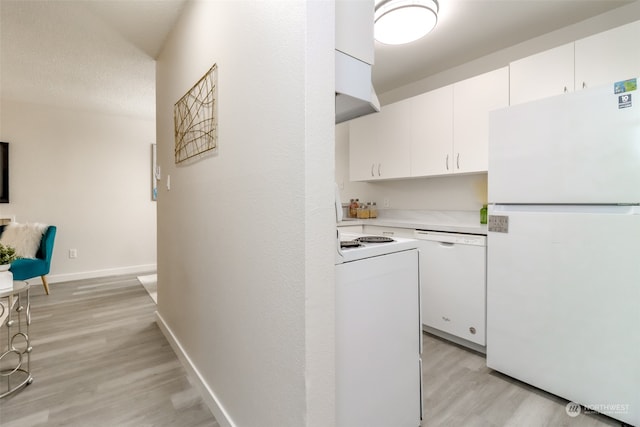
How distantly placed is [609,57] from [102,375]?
11.9ft

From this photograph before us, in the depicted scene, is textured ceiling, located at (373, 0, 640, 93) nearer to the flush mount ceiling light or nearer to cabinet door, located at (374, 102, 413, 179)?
the flush mount ceiling light

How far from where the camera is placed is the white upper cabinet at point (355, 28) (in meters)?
1.05

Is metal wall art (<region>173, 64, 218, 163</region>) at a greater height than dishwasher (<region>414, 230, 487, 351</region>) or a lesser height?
greater

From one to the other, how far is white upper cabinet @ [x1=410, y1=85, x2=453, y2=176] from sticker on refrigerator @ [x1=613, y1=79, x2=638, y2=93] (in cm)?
110

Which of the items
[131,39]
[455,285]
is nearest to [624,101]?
[455,285]

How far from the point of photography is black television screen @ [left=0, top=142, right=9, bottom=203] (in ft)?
11.3

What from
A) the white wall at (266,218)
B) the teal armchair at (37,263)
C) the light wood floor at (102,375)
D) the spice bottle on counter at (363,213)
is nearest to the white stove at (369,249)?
the white wall at (266,218)

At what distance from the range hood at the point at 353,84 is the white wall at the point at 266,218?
0.49 feet

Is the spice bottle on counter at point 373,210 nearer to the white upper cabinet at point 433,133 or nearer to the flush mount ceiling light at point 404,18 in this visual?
the white upper cabinet at point 433,133

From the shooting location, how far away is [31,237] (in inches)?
123

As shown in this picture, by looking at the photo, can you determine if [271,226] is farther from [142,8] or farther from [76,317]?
[76,317]

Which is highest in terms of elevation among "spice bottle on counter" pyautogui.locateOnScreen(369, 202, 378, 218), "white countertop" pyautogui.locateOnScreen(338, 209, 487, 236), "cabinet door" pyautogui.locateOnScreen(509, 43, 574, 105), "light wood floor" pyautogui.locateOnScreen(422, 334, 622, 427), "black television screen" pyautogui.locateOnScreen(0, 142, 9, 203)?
"cabinet door" pyautogui.locateOnScreen(509, 43, 574, 105)

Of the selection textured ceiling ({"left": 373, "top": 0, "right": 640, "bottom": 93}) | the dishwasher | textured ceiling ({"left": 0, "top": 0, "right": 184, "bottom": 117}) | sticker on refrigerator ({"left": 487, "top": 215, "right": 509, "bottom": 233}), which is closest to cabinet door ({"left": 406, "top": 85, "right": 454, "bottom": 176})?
textured ceiling ({"left": 373, "top": 0, "right": 640, "bottom": 93})

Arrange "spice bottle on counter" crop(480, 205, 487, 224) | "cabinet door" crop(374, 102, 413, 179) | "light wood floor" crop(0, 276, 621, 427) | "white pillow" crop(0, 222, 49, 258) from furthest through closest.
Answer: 1. "white pillow" crop(0, 222, 49, 258)
2. "cabinet door" crop(374, 102, 413, 179)
3. "spice bottle on counter" crop(480, 205, 487, 224)
4. "light wood floor" crop(0, 276, 621, 427)
